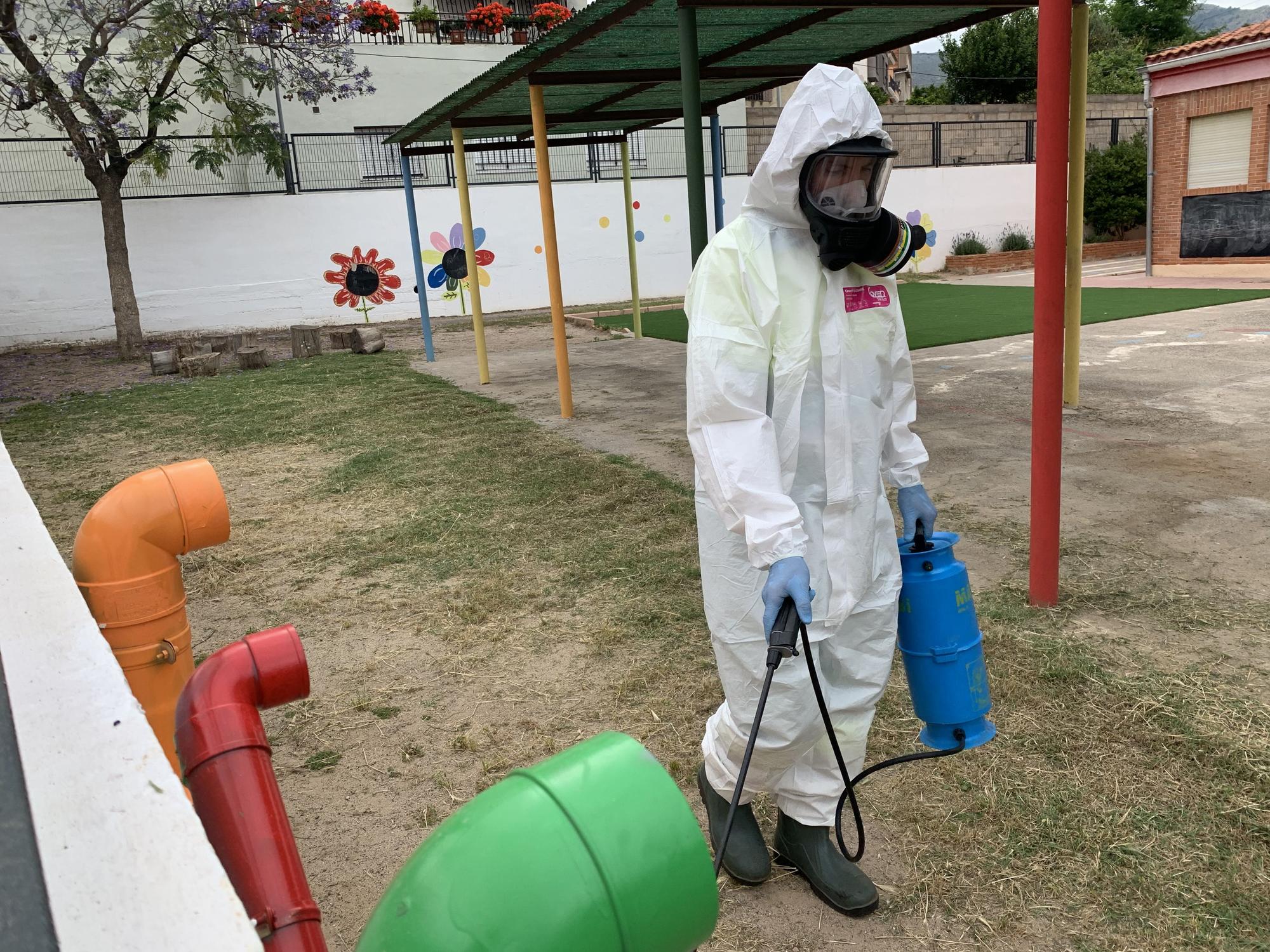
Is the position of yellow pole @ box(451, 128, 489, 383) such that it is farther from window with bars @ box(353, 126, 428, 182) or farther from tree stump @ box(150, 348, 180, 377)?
window with bars @ box(353, 126, 428, 182)

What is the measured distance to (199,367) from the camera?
1287 centimetres

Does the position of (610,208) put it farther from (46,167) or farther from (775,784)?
(775,784)

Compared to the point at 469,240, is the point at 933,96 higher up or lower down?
higher up

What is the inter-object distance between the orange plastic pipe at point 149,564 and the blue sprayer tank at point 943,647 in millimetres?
1738

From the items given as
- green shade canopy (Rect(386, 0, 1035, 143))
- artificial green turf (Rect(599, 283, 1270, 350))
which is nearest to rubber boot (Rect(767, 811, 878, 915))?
green shade canopy (Rect(386, 0, 1035, 143))

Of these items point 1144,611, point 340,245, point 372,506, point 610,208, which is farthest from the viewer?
point 610,208

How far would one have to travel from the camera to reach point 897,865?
8.08 ft

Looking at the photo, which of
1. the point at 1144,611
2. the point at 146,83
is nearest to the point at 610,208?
the point at 146,83

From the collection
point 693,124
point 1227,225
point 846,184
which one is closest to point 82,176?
point 693,124

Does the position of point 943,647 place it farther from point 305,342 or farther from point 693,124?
point 305,342

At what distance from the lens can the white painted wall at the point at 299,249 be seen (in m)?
16.8

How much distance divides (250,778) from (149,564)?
111 centimetres

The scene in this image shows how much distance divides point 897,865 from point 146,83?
16.2m

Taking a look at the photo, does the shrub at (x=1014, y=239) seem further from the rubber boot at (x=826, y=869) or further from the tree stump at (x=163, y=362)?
the rubber boot at (x=826, y=869)
